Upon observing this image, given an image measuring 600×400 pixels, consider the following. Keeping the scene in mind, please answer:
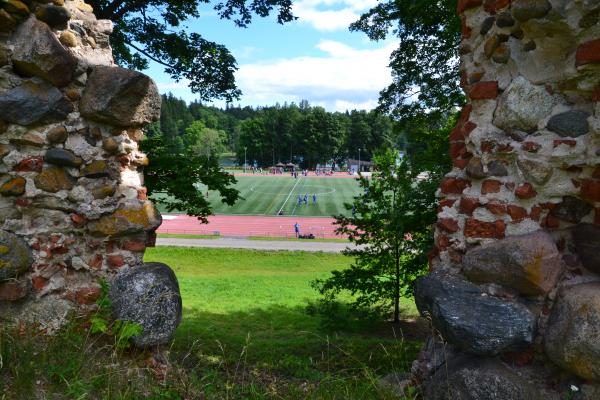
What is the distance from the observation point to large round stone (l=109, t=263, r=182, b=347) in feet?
13.0

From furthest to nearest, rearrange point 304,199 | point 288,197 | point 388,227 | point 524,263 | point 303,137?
point 303,137 < point 288,197 < point 304,199 < point 388,227 < point 524,263

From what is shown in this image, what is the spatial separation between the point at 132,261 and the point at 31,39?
7.07ft

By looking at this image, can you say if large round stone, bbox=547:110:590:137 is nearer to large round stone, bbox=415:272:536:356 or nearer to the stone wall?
the stone wall

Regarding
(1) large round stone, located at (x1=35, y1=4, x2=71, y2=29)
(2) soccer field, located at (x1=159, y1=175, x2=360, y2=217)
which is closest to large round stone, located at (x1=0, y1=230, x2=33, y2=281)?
(1) large round stone, located at (x1=35, y1=4, x2=71, y2=29)

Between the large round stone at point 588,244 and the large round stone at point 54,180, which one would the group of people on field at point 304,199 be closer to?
the large round stone at point 54,180

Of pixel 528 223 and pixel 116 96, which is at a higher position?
pixel 116 96

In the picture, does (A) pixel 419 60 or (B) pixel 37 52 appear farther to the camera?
(A) pixel 419 60

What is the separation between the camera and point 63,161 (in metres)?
4.12

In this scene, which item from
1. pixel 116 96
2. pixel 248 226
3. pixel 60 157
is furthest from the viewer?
pixel 248 226

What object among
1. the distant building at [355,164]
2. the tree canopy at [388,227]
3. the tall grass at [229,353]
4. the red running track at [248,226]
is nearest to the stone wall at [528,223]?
the tall grass at [229,353]

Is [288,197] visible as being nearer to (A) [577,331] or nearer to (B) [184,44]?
(B) [184,44]

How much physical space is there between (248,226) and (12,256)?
32877mm

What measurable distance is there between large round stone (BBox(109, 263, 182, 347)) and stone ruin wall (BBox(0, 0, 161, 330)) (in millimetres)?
314

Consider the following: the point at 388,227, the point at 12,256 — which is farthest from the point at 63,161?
the point at 388,227
